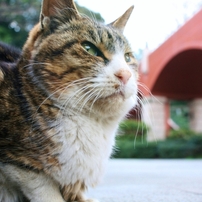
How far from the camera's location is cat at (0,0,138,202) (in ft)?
4.66

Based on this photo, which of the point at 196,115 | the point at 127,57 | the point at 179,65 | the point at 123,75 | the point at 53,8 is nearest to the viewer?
the point at 123,75

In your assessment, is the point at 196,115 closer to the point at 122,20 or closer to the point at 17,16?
the point at 17,16

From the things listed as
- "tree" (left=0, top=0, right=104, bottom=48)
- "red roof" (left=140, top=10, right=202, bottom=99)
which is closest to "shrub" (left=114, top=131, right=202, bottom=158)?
"red roof" (left=140, top=10, right=202, bottom=99)

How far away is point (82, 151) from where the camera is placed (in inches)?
57.8

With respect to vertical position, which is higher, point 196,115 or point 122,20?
point 122,20

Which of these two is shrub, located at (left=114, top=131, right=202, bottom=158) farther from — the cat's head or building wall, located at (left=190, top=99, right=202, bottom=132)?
the cat's head

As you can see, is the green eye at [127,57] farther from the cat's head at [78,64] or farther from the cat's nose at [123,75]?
the cat's nose at [123,75]

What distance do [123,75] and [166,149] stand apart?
961 centimetres

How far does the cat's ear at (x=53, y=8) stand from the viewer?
1.58m

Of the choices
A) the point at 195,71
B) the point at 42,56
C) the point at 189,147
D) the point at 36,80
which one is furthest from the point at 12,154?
the point at 195,71

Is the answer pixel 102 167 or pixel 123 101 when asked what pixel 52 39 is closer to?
pixel 123 101

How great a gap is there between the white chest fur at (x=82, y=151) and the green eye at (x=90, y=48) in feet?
0.93

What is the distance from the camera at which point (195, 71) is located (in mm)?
12711

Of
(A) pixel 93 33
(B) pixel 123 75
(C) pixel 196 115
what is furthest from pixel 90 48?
(C) pixel 196 115
